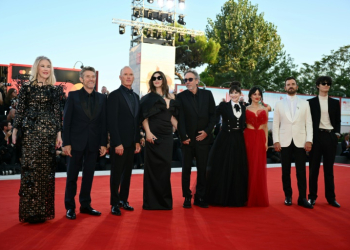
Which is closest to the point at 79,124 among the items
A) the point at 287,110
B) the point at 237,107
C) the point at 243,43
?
the point at 237,107

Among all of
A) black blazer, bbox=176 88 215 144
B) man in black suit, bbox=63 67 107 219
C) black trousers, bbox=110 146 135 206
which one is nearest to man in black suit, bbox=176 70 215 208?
black blazer, bbox=176 88 215 144

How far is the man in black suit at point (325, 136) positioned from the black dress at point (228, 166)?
3.39 ft

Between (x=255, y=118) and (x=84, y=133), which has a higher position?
(x=255, y=118)

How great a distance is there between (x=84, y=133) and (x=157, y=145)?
3.36 ft

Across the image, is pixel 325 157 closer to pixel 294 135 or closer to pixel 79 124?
pixel 294 135

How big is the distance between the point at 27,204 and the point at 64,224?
448mm

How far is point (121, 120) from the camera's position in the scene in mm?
4762

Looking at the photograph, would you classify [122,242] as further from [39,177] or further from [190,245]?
[39,177]

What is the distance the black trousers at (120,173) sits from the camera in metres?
4.68

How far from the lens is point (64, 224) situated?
399cm

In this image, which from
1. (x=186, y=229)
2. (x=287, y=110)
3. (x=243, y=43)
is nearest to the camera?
(x=186, y=229)

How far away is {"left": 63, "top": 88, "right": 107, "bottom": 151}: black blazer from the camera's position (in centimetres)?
436

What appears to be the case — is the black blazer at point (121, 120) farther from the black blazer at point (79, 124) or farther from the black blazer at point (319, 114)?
the black blazer at point (319, 114)

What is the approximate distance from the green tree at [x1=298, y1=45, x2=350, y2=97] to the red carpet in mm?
31986
